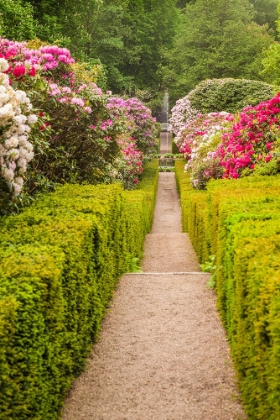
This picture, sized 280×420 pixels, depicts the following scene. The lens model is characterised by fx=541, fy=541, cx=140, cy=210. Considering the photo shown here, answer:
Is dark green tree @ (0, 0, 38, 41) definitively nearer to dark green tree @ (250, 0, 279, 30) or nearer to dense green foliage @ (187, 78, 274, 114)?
dense green foliage @ (187, 78, 274, 114)

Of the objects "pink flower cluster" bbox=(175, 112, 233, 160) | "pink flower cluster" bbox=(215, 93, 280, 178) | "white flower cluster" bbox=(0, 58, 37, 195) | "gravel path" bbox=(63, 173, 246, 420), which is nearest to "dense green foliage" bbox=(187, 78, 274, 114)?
"pink flower cluster" bbox=(175, 112, 233, 160)

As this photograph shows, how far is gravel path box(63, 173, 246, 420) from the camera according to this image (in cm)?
371

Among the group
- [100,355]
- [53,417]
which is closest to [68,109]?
[100,355]

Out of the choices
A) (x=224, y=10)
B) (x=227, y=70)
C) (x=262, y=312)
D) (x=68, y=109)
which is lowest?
(x=262, y=312)

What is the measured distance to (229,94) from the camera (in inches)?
971

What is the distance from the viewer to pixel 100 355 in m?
4.67

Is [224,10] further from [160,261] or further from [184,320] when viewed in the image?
[184,320]

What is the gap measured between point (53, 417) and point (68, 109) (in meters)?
6.15

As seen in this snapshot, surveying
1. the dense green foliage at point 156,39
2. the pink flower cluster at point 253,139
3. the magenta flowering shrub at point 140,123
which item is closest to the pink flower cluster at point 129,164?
the magenta flowering shrub at point 140,123

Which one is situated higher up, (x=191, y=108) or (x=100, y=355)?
(x=191, y=108)

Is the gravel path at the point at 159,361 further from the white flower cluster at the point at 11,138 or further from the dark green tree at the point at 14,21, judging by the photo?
the dark green tree at the point at 14,21

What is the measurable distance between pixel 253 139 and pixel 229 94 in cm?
1502

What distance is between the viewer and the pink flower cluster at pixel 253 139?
9.93 m

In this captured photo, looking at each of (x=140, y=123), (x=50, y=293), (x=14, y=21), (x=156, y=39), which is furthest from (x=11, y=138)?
(x=156, y=39)
